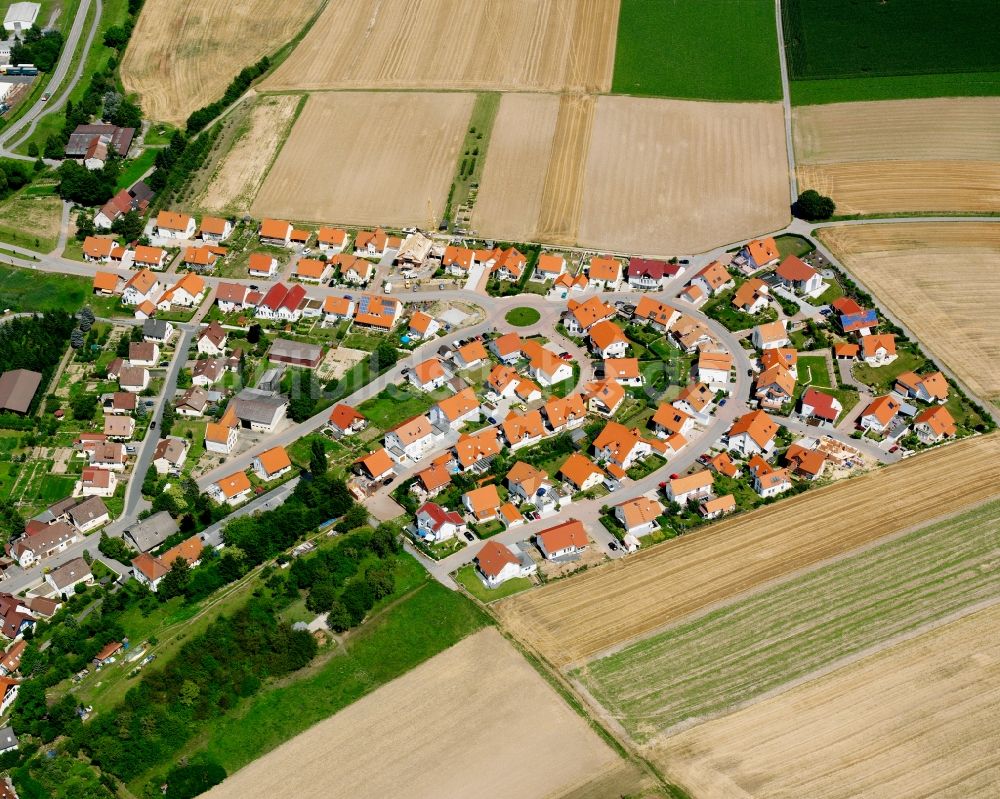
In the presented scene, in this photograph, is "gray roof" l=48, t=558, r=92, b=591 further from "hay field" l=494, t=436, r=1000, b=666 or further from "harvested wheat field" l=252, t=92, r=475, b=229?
"harvested wheat field" l=252, t=92, r=475, b=229

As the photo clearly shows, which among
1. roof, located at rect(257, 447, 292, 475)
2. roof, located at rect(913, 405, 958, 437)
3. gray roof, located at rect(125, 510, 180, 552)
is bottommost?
roof, located at rect(913, 405, 958, 437)

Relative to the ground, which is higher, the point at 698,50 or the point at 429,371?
the point at 429,371

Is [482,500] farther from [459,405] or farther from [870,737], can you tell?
[870,737]

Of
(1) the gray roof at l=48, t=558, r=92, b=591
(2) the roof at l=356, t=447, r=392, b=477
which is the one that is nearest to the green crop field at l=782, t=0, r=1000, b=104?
(2) the roof at l=356, t=447, r=392, b=477

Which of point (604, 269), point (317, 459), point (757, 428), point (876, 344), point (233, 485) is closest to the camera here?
point (317, 459)

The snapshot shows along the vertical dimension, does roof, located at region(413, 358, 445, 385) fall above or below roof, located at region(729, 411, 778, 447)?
above

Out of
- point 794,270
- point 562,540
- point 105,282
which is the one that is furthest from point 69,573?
point 794,270
